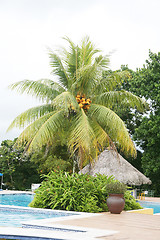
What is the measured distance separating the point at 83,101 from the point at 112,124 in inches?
55.7

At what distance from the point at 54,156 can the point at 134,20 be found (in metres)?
11.5

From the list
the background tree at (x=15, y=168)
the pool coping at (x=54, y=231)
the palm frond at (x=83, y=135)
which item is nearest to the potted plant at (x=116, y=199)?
the palm frond at (x=83, y=135)

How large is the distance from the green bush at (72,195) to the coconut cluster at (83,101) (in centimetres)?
286

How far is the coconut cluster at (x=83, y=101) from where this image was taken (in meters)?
12.5

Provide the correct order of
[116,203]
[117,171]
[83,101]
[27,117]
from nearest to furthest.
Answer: [116,203] → [83,101] → [27,117] → [117,171]

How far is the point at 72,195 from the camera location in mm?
9859

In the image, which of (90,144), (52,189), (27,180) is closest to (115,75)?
(90,144)

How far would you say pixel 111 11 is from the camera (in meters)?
12.9

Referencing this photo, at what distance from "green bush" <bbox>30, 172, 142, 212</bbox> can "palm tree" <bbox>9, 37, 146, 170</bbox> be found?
1.39 m

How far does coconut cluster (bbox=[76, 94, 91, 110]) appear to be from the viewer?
12.5 metres

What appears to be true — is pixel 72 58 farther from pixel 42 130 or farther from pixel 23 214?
pixel 23 214

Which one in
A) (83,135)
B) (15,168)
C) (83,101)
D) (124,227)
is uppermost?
(83,101)

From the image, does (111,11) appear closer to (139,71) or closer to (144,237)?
(144,237)

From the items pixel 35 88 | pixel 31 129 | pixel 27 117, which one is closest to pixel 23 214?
pixel 31 129
